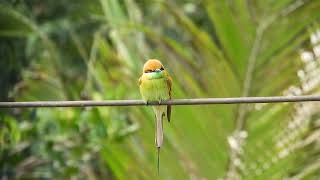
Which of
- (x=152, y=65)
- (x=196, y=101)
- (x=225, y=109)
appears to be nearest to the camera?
(x=196, y=101)

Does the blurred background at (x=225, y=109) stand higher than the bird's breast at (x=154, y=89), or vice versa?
the blurred background at (x=225, y=109)

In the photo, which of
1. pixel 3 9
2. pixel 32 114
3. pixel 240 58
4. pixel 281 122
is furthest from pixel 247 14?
pixel 3 9

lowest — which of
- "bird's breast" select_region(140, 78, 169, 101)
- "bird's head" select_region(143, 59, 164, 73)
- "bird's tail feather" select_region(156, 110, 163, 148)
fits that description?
"bird's tail feather" select_region(156, 110, 163, 148)

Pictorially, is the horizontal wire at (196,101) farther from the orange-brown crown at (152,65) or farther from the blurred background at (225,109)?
the blurred background at (225,109)

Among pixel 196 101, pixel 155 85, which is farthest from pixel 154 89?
pixel 196 101

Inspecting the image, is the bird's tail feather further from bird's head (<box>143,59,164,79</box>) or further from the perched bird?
bird's head (<box>143,59,164,79</box>)

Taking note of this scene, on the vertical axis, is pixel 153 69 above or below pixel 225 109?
below

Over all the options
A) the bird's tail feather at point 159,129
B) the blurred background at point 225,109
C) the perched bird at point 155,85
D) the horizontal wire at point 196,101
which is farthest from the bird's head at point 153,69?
the blurred background at point 225,109

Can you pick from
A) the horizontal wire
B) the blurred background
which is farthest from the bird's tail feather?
the blurred background

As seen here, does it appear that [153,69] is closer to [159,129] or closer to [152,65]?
[152,65]

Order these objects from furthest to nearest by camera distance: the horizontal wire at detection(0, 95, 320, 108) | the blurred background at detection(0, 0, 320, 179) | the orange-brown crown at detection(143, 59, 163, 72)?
the blurred background at detection(0, 0, 320, 179), the orange-brown crown at detection(143, 59, 163, 72), the horizontal wire at detection(0, 95, 320, 108)

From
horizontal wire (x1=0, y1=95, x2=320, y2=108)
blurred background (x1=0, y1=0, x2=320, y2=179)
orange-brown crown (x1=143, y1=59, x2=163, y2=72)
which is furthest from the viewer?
blurred background (x1=0, y1=0, x2=320, y2=179)

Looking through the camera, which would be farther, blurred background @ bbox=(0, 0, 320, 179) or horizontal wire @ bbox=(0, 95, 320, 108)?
blurred background @ bbox=(0, 0, 320, 179)

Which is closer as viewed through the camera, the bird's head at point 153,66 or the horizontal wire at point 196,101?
the horizontal wire at point 196,101
